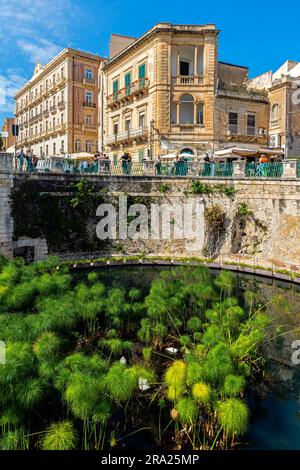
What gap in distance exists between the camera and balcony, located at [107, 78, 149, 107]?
2954cm

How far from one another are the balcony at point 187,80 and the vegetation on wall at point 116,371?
19.5 meters

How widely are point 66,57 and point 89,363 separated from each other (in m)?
36.7

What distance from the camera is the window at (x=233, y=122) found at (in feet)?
96.4

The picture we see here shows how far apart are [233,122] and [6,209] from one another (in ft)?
58.6

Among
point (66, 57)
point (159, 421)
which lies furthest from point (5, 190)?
point (66, 57)

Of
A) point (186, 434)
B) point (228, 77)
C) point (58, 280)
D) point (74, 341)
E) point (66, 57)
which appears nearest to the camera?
point (186, 434)

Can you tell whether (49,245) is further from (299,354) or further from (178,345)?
(299,354)

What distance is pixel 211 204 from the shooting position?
23828 millimetres

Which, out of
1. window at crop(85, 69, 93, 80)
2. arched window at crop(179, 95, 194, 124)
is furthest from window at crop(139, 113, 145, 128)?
window at crop(85, 69, 93, 80)

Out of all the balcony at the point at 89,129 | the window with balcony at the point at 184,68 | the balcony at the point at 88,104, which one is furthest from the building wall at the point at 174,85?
the balcony at the point at 88,104

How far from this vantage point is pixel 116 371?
8188 mm

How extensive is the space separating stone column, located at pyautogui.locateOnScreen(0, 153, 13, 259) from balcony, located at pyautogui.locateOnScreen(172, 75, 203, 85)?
14.4m

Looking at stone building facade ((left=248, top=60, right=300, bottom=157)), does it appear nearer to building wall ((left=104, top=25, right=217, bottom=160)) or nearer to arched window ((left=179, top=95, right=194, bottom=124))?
building wall ((left=104, top=25, right=217, bottom=160))

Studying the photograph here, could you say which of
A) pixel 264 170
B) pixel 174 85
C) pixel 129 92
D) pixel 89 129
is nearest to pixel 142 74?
pixel 129 92
